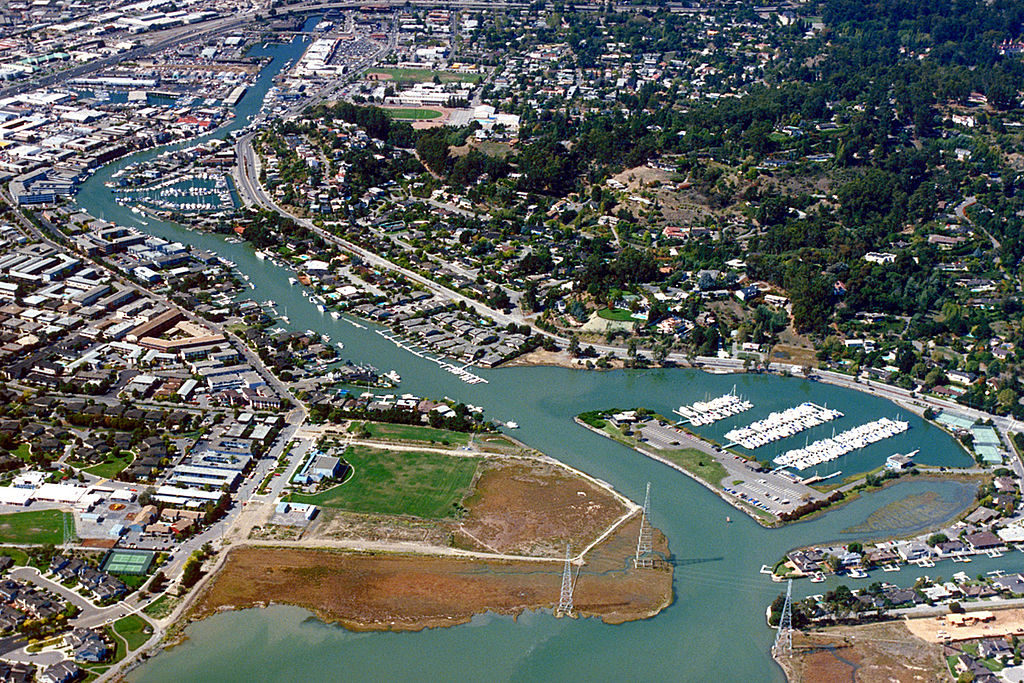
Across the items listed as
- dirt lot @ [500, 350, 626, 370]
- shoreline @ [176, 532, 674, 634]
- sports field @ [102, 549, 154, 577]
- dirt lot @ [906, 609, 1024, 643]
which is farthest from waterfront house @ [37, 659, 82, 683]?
dirt lot @ [500, 350, 626, 370]

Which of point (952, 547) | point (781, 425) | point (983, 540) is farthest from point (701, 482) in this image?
point (983, 540)

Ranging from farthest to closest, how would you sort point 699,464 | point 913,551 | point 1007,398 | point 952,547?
point 1007,398 → point 699,464 → point 952,547 → point 913,551

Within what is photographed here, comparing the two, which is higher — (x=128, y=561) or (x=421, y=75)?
(x=421, y=75)

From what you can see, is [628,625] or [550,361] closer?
[628,625]

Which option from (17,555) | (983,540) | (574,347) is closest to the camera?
(17,555)

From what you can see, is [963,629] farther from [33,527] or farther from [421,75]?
[421,75]

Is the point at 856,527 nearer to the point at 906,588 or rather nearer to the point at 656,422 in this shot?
the point at 906,588

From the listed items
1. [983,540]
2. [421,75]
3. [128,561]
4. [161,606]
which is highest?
[421,75]
